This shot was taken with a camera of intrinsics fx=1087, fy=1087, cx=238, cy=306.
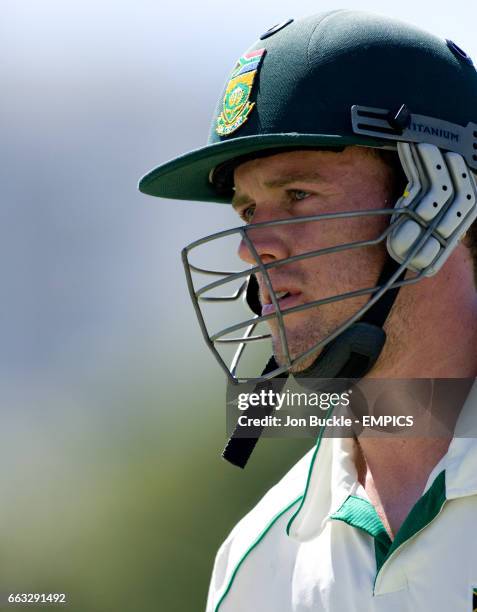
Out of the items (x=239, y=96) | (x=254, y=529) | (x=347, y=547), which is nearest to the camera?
(x=347, y=547)

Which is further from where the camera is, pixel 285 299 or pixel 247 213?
pixel 247 213

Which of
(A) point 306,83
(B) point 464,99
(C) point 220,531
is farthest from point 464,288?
(C) point 220,531

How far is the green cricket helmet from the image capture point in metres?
1.97

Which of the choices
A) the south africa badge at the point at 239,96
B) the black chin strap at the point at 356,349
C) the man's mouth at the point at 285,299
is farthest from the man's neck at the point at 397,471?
the south africa badge at the point at 239,96

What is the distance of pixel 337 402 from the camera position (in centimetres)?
224

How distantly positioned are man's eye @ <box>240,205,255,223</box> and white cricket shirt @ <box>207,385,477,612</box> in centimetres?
47

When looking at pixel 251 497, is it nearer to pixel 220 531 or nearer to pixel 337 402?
pixel 220 531

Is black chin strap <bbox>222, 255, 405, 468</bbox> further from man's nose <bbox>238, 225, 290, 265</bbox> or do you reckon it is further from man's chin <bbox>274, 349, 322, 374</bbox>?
man's nose <bbox>238, 225, 290, 265</bbox>

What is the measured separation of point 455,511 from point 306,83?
83cm

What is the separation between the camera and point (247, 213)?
7.25ft

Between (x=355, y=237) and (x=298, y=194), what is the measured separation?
0.45ft

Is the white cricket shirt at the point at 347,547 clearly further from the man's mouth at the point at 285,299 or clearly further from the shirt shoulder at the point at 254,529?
the man's mouth at the point at 285,299

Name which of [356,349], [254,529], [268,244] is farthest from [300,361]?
[254,529]

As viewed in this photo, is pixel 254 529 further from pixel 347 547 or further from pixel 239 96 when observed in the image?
pixel 239 96
